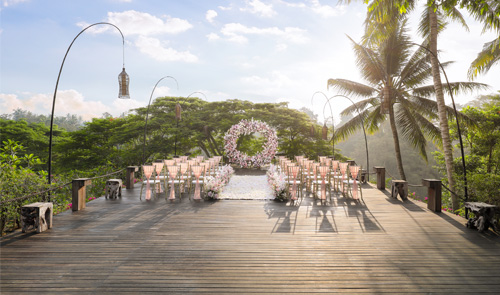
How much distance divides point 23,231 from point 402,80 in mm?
16498

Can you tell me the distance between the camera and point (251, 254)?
4.23 m

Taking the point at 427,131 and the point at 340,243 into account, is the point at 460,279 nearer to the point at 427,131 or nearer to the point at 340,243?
the point at 340,243

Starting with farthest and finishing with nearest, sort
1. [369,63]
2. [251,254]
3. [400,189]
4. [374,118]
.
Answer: [374,118] < [369,63] < [400,189] < [251,254]

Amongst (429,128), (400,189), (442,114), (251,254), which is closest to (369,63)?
(429,128)

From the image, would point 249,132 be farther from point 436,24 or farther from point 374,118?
point 436,24

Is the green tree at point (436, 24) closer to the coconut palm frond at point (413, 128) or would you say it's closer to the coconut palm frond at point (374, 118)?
the coconut palm frond at point (413, 128)

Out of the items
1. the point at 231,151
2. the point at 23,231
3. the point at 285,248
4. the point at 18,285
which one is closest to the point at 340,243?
the point at 285,248

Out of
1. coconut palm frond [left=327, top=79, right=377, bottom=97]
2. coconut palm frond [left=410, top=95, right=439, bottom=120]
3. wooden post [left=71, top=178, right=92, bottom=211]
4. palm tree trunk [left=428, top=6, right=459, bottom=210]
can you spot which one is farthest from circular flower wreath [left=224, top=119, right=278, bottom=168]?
wooden post [left=71, top=178, right=92, bottom=211]

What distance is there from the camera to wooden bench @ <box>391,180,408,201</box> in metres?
8.25

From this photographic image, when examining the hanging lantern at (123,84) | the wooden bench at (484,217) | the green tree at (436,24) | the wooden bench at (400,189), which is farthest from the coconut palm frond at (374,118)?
the hanging lantern at (123,84)

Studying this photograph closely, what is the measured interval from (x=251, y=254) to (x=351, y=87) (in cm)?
1473

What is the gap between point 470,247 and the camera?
4605mm

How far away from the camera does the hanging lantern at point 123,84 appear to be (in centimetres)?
791

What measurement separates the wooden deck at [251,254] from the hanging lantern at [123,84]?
10.1ft
